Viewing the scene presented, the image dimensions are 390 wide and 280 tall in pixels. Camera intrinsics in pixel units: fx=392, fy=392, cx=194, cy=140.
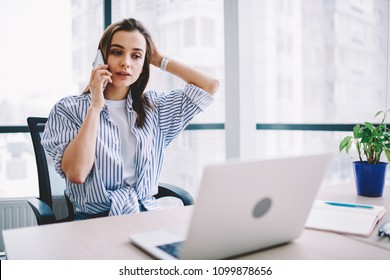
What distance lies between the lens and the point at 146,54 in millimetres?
1855

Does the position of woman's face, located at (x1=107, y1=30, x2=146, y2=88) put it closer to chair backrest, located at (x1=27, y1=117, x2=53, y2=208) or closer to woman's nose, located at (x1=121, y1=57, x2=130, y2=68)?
woman's nose, located at (x1=121, y1=57, x2=130, y2=68)

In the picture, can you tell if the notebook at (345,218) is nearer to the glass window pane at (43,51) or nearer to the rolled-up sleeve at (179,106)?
the rolled-up sleeve at (179,106)

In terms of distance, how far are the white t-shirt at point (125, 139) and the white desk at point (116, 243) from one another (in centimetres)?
47

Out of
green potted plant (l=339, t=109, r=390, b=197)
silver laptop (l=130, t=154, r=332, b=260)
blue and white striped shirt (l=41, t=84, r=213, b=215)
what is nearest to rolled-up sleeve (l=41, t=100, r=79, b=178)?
blue and white striped shirt (l=41, t=84, r=213, b=215)

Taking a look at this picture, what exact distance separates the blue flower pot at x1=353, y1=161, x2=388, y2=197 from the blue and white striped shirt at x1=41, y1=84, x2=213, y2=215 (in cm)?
88

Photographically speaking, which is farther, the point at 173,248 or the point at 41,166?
the point at 41,166

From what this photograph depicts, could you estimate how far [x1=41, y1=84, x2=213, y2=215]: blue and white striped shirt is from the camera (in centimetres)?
159

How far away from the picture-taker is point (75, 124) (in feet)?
5.45

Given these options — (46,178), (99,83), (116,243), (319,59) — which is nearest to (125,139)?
(99,83)

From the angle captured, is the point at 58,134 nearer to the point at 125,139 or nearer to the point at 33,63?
the point at 125,139

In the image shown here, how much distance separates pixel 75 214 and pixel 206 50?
5.82 ft

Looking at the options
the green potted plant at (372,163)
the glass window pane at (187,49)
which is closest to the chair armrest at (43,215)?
the green potted plant at (372,163)

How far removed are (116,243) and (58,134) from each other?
758 millimetres

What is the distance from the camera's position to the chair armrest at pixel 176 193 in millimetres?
1654
